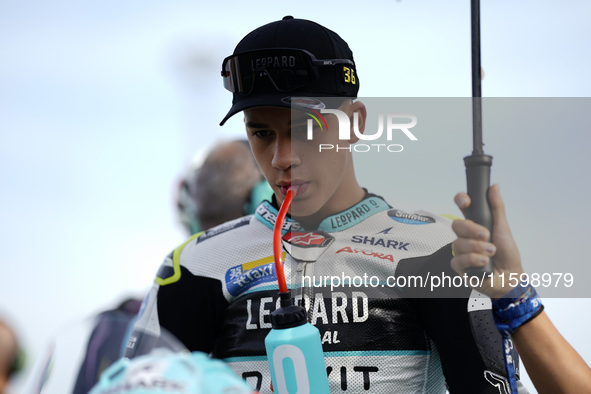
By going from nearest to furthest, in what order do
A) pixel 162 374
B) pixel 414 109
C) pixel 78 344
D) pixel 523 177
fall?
1. pixel 162 374
2. pixel 78 344
3. pixel 523 177
4. pixel 414 109

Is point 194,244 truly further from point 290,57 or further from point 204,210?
point 204,210

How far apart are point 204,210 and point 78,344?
111 inches

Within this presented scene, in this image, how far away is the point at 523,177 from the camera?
2.26 meters

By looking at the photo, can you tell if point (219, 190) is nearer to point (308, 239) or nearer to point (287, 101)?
point (308, 239)

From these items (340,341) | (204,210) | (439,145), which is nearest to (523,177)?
(439,145)

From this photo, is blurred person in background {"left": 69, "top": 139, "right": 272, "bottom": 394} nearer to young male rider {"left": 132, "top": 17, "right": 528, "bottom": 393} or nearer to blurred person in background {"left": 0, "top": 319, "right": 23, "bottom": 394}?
young male rider {"left": 132, "top": 17, "right": 528, "bottom": 393}

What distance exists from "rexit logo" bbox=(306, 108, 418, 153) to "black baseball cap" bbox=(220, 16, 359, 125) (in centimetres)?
5

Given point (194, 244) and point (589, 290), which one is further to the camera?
point (194, 244)

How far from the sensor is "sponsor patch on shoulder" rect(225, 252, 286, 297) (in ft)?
9.02

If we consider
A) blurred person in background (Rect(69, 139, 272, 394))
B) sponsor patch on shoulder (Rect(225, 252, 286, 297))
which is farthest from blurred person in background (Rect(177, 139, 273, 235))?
sponsor patch on shoulder (Rect(225, 252, 286, 297))

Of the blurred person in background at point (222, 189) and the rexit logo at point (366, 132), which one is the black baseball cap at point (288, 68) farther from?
the blurred person in background at point (222, 189)

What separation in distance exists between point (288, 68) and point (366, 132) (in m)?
0.37

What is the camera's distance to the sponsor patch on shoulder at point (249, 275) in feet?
9.02

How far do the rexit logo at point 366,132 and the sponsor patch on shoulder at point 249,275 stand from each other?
1.65 feet
